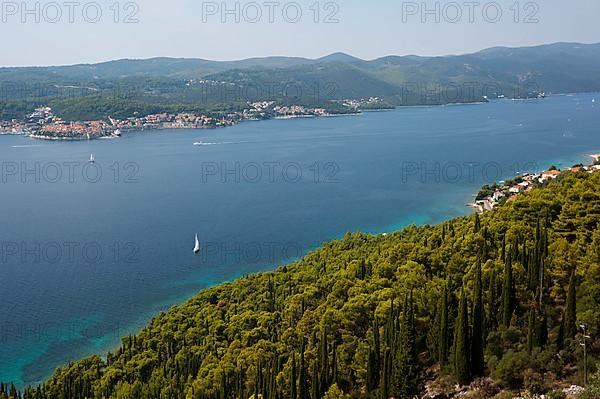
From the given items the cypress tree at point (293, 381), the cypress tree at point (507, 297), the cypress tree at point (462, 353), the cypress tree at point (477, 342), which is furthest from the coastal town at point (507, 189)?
the cypress tree at point (293, 381)

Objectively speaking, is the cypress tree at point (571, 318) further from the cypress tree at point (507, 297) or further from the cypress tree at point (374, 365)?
the cypress tree at point (374, 365)

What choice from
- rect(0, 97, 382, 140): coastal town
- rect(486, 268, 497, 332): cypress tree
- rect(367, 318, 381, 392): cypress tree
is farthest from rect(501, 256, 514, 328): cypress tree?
rect(0, 97, 382, 140): coastal town

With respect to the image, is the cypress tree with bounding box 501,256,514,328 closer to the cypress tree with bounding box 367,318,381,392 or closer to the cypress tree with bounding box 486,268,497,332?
the cypress tree with bounding box 486,268,497,332

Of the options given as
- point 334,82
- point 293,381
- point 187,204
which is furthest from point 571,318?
point 334,82

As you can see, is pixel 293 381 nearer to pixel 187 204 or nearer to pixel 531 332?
pixel 531 332

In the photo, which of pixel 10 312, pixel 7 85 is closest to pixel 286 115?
pixel 7 85

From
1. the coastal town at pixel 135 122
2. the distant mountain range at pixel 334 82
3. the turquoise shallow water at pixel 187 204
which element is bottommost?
the turquoise shallow water at pixel 187 204
